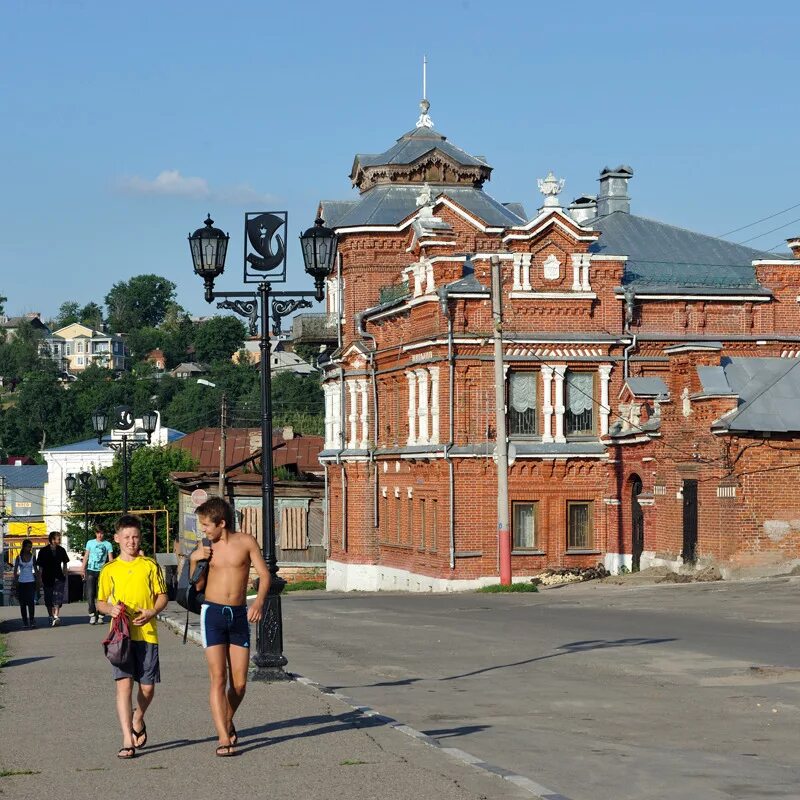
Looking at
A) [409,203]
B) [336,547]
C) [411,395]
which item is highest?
[409,203]

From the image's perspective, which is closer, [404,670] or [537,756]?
[537,756]

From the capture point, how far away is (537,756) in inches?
435

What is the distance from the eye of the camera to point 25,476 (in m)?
125

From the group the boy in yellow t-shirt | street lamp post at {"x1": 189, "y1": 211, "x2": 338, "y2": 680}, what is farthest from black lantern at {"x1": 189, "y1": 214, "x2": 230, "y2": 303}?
the boy in yellow t-shirt

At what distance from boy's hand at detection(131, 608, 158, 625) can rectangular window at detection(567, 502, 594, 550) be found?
31783 millimetres

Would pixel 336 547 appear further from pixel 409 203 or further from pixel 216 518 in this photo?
pixel 216 518

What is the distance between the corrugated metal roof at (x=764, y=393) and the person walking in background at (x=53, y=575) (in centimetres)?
1399

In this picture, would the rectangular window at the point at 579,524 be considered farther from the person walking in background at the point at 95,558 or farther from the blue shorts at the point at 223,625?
the blue shorts at the point at 223,625

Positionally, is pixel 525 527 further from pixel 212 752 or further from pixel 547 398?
pixel 212 752

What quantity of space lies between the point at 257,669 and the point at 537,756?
5.01 meters

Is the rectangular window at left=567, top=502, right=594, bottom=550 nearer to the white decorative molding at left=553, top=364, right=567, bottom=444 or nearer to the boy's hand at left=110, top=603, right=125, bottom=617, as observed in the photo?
the white decorative molding at left=553, top=364, right=567, bottom=444

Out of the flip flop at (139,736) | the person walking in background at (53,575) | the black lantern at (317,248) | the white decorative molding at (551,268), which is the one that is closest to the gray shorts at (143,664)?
the flip flop at (139,736)

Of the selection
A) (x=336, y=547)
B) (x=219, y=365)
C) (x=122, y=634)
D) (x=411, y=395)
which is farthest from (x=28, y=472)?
(x=122, y=634)

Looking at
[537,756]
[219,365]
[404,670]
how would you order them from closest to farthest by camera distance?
[537,756] → [404,670] → [219,365]
